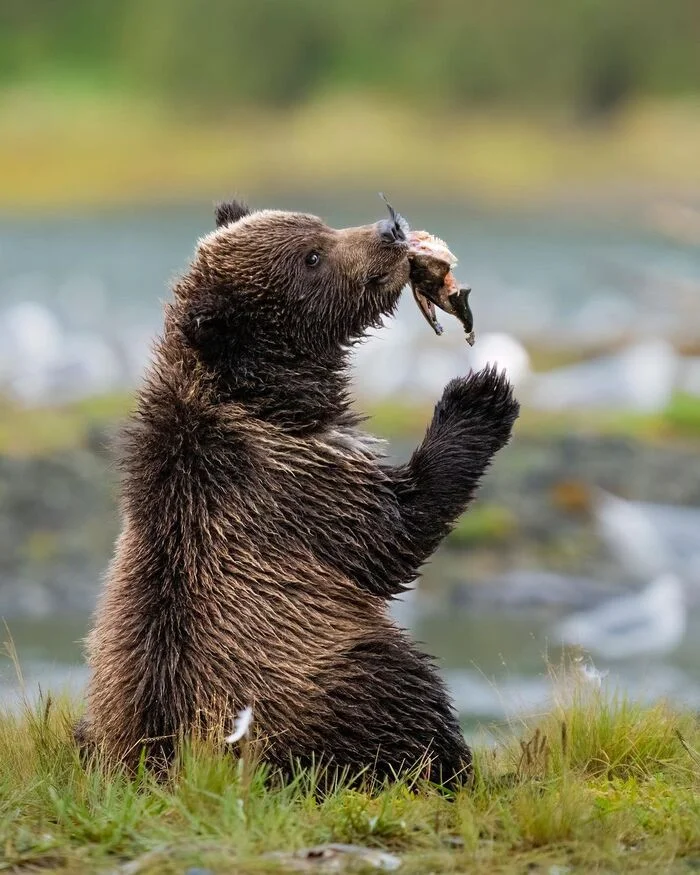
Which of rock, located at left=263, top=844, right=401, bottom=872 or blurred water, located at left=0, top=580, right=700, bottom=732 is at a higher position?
blurred water, located at left=0, top=580, right=700, bottom=732

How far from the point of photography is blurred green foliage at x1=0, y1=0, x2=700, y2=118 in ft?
71.4

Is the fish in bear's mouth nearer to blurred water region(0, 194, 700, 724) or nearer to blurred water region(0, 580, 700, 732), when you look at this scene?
blurred water region(0, 580, 700, 732)

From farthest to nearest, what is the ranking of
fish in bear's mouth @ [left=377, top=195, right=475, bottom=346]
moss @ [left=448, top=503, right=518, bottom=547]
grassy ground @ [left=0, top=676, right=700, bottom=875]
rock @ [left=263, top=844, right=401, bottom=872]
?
moss @ [left=448, top=503, right=518, bottom=547]
fish in bear's mouth @ [left=377, top=195, right=475, bottom=346]
grassy ground @ [left=0, top=676, right=700, bottom=875]
rock @ [left=263, top=844, right=401, bottom=872]

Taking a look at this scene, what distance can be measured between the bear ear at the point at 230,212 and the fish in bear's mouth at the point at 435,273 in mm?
668

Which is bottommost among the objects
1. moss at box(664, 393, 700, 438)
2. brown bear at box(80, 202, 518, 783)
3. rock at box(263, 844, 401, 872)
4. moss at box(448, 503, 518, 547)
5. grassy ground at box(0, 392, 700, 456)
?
rock at box(263, 844, 401, 872)

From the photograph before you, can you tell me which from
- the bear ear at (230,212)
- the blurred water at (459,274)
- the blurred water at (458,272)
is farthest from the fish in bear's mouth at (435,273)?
the blurred water at (458,272)

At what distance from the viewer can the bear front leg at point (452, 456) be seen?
5.40 metres

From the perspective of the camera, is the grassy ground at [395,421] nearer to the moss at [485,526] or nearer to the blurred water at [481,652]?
the moss at [485,526]

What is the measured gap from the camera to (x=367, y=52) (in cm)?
2200

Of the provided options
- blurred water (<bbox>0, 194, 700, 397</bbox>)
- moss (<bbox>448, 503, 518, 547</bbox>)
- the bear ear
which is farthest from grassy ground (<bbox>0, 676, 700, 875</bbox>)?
blurred water (<bbox>0, 194, 700, 397</bbox>)

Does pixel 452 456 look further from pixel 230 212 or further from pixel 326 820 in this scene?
pixel 326 820

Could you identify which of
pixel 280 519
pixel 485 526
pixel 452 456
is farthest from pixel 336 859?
pixel 485 526

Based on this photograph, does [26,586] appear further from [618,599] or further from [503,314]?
[503,314]

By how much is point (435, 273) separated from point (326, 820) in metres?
2.26
